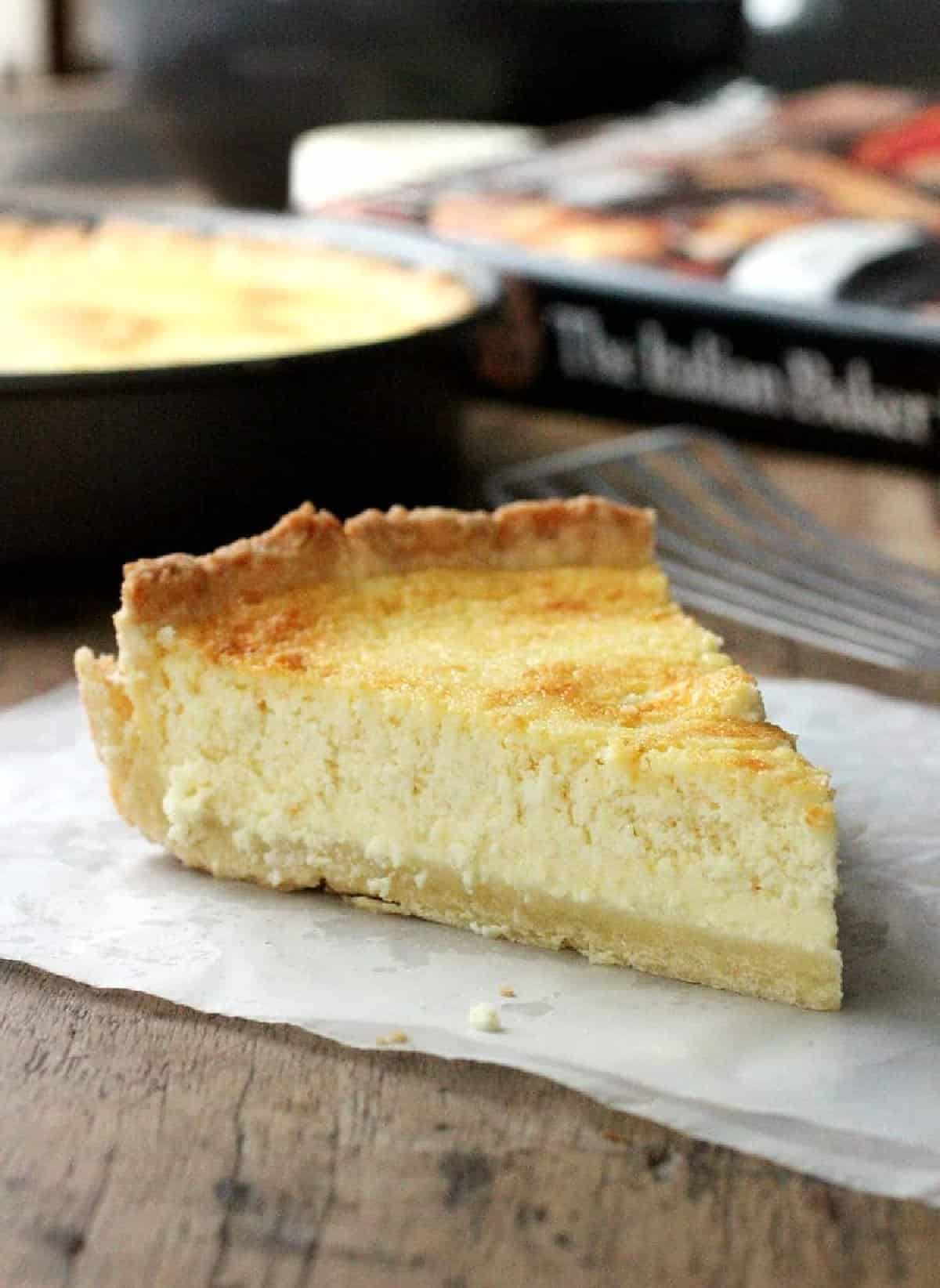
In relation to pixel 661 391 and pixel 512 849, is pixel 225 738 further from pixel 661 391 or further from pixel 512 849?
pixel 661 391

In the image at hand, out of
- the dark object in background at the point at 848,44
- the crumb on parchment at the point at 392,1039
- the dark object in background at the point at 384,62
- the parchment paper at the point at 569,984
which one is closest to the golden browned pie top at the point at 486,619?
the parchment paper at the point at 569,984

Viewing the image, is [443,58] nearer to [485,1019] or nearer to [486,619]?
[486,619]

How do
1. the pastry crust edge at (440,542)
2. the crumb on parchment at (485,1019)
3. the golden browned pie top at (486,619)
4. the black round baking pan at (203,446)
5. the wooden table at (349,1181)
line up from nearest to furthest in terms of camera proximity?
the wooden table at (349,1181), the crumb on parchment at (485,1019), the golden browned pie top at (486,619), the pastry crust edge at (440,542), the black round baking pan at (203,446)

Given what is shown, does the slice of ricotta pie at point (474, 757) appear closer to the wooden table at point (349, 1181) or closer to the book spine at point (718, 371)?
the wooden table at point (349, 1181)

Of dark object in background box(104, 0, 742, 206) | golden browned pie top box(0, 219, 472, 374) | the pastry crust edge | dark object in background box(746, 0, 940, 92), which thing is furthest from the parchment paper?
dark object in background box(746, 0, 940, 92)

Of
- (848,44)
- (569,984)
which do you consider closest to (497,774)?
(569,984)

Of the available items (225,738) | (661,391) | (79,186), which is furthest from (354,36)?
(225,738)

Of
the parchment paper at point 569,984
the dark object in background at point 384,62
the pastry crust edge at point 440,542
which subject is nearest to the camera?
the parchment paper at point 569,984
